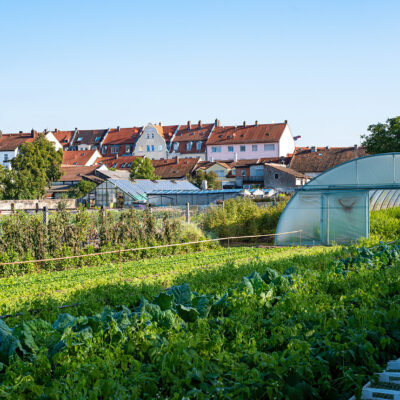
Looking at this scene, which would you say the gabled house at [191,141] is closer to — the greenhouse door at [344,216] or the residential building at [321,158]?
the residential building at [321,158]

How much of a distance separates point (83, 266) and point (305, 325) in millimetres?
10020

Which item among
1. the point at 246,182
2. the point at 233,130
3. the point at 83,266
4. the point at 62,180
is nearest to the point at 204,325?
the point at 83,266

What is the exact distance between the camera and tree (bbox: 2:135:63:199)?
47.6 m

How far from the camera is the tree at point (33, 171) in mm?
47625

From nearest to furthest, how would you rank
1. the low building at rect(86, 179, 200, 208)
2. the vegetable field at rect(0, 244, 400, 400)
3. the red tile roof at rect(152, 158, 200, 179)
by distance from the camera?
1. the vegetable field at rect(0, 244, 400, 400)
2. the low building at rect(86, 179, 200, 208)
3. the red tile roof at rect(152, 158, 200, 179)

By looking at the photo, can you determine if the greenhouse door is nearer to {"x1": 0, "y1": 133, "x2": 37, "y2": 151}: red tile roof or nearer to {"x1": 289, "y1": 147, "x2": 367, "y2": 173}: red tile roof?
{"x1": 289, "y1": 147, "x2": 367, "y2": 173}: red tile roof

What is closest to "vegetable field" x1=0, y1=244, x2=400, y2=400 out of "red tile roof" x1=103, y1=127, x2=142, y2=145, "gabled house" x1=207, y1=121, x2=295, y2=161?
"gabled house" x1=207, y1=121, x2=295, y2=161

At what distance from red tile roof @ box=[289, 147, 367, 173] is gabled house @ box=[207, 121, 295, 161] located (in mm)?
8549

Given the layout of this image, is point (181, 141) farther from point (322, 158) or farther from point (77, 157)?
point (322, 158)

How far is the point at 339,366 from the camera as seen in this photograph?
15.3 feet

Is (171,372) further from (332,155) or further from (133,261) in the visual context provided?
(332,155)

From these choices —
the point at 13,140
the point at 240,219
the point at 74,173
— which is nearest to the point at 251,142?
the point at 74,173

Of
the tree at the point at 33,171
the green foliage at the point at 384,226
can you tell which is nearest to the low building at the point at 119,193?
the tree at the point at 33,171

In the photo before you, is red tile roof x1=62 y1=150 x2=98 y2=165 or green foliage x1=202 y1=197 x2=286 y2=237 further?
red tile roof x1=62 y1=150 x2=98 y2=165
